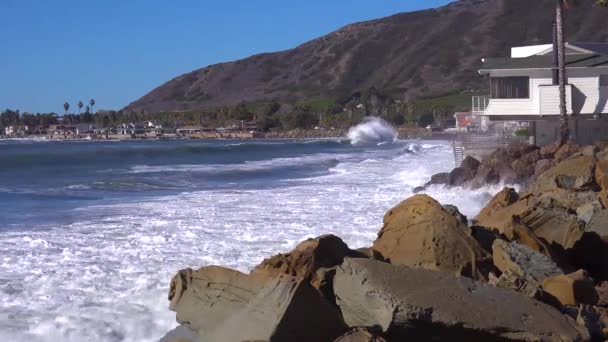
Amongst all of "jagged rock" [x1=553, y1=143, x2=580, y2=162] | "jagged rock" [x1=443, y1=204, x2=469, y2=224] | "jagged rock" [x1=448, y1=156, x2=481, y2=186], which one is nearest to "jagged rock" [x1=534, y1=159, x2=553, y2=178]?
"jagged rock" [x1=553, y1=143, x2=580, y2=162]

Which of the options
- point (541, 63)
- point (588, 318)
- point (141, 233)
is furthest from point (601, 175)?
point (541, 63)

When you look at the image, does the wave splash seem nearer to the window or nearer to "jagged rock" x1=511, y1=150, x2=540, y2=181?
the window

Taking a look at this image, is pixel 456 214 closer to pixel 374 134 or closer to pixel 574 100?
pixel 574 100

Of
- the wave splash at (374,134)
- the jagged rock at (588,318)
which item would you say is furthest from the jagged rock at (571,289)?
the wave splash at (374,134)

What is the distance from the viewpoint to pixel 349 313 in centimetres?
720

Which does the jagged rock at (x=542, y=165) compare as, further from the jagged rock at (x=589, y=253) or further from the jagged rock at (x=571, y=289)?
the jagged rock at (x=571, y=289)

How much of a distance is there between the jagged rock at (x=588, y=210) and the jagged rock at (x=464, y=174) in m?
12.8

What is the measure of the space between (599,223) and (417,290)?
6.07 m

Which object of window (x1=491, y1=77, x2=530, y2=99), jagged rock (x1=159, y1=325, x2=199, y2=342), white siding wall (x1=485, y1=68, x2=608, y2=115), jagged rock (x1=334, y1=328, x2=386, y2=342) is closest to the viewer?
jagged rock (x1=334, y1=328, x2=386, y2=342)

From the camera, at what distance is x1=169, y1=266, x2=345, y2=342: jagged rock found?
22.1 ft

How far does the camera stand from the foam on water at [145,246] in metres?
9.62

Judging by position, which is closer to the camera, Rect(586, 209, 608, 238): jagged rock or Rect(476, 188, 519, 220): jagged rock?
Rect(586, 209, 608, 238): jagged rock

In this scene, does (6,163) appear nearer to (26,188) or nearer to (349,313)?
(26,188)

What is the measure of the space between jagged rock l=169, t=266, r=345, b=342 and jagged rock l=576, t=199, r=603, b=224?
6477mm
